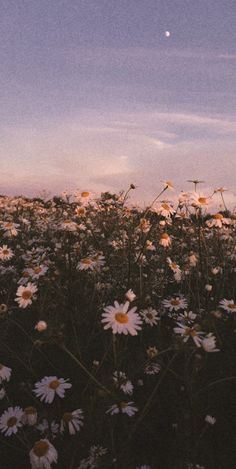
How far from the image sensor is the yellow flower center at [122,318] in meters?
2.61

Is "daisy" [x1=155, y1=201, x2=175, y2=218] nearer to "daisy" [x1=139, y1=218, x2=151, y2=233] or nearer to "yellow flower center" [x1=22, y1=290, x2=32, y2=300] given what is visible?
"daisy" [x1=139, y1=218, x2=151, y2=233]

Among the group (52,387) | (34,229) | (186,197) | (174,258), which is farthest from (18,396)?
(34,229)

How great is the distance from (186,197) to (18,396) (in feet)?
9.44

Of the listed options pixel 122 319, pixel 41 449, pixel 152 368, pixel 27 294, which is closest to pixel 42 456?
pixel 41 449

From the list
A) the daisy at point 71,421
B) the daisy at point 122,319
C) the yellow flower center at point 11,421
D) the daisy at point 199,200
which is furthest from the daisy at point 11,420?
the daisy at point 199,200

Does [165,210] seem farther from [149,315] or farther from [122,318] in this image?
[122,318]

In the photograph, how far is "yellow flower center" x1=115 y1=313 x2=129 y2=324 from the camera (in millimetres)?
2605

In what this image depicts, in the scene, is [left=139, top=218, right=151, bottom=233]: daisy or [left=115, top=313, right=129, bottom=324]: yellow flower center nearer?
[left=115, top=313, right=129, bottom=324]: yellow flower center

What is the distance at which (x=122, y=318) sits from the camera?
2635 mm

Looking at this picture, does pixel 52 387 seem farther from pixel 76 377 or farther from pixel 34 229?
pixel 34 229

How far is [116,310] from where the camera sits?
2676mm

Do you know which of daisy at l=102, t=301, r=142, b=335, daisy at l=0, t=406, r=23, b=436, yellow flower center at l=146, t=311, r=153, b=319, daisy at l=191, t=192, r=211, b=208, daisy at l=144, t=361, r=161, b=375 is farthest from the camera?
daisy at l=191, t=192, r=211, b=208

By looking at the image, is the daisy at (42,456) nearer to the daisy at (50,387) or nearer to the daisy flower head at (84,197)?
the daisy at (50,387)

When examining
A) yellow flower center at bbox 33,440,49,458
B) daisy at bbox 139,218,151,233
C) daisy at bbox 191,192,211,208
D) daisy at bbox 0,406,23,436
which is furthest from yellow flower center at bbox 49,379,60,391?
daisy at bbox 191,192,211,208
